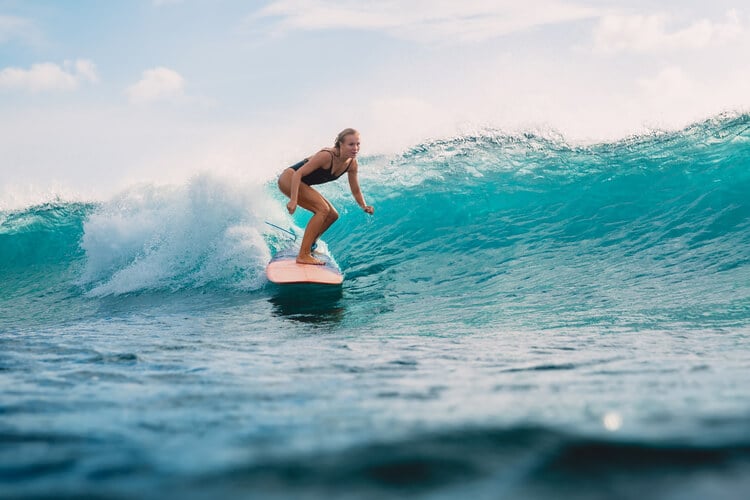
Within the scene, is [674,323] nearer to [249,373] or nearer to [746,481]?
[249,373]

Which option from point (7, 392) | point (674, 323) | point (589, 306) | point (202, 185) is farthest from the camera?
point (202, 185)

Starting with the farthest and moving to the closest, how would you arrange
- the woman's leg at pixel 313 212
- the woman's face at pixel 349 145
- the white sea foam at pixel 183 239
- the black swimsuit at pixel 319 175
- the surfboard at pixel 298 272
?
the white sea foam at pixel 183 239 < the woman's leg at pixel 313 212 < the black swimsuit at pixel 319 175 < the surfboard at pixel 298 272 < the woman's face at pixel 349 145

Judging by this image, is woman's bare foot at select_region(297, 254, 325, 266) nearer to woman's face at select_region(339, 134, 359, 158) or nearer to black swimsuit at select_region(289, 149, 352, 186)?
black swimsuit at select_region(289, 149, 352, 186)

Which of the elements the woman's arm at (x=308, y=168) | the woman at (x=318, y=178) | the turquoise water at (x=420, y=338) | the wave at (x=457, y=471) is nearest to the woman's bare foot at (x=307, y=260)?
the woman at (x=318, y=178)

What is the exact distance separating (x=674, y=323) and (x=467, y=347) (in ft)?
6.08

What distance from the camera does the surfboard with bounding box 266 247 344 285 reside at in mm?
7520

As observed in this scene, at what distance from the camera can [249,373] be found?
308 centimetres

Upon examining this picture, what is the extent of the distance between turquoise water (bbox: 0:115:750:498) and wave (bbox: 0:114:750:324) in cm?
5

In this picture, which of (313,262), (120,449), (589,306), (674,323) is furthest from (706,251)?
(120,449)

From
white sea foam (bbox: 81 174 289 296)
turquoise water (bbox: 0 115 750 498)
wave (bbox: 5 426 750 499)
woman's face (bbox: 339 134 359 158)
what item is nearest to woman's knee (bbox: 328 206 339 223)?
woman's face (bbox: 339 134 359 158)

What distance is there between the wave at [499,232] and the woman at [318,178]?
0.93 metres

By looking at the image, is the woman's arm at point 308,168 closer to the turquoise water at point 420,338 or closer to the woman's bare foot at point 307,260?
the woman's bare foot at point 307,260

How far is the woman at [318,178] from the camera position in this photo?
7.29 metres

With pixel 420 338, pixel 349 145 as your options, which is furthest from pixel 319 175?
pixel 420 338
